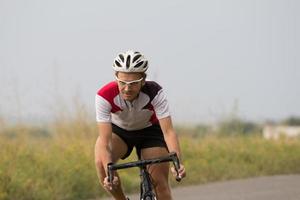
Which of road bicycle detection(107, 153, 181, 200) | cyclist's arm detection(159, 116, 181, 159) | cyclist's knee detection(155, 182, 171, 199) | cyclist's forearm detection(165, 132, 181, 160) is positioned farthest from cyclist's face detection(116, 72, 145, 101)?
cyclist's knee detection(155, 182, 171, 199)

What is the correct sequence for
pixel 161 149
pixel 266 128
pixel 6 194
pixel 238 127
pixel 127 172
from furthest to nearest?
pixel 266 128 < pixel 238 127 < pixel 127 172 < pixel 6 194 < pixel 161 149

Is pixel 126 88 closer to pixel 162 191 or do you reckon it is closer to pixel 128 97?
pixel 128 97

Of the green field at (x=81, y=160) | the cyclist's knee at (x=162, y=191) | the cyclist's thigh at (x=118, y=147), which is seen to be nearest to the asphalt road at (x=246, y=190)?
the green field at (x=81, y=160)

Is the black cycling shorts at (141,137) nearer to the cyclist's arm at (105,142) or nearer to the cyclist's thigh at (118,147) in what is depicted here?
the cyclist's thigh at (118,147)

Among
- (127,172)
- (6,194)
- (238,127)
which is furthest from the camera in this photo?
(238,127)

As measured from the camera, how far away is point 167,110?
7246 millimetres

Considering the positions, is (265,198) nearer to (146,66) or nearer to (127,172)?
(127,172)

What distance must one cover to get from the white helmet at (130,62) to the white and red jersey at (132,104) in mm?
303

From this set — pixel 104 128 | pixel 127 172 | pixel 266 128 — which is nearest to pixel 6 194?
pixel 127 172

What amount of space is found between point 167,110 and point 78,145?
7.25 meters

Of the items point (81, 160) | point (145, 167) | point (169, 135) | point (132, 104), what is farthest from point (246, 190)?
point (145, 167)

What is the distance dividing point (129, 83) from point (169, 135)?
1.83 feet

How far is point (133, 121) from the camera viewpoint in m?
7.64

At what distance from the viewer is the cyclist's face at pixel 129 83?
7035 millimetres
